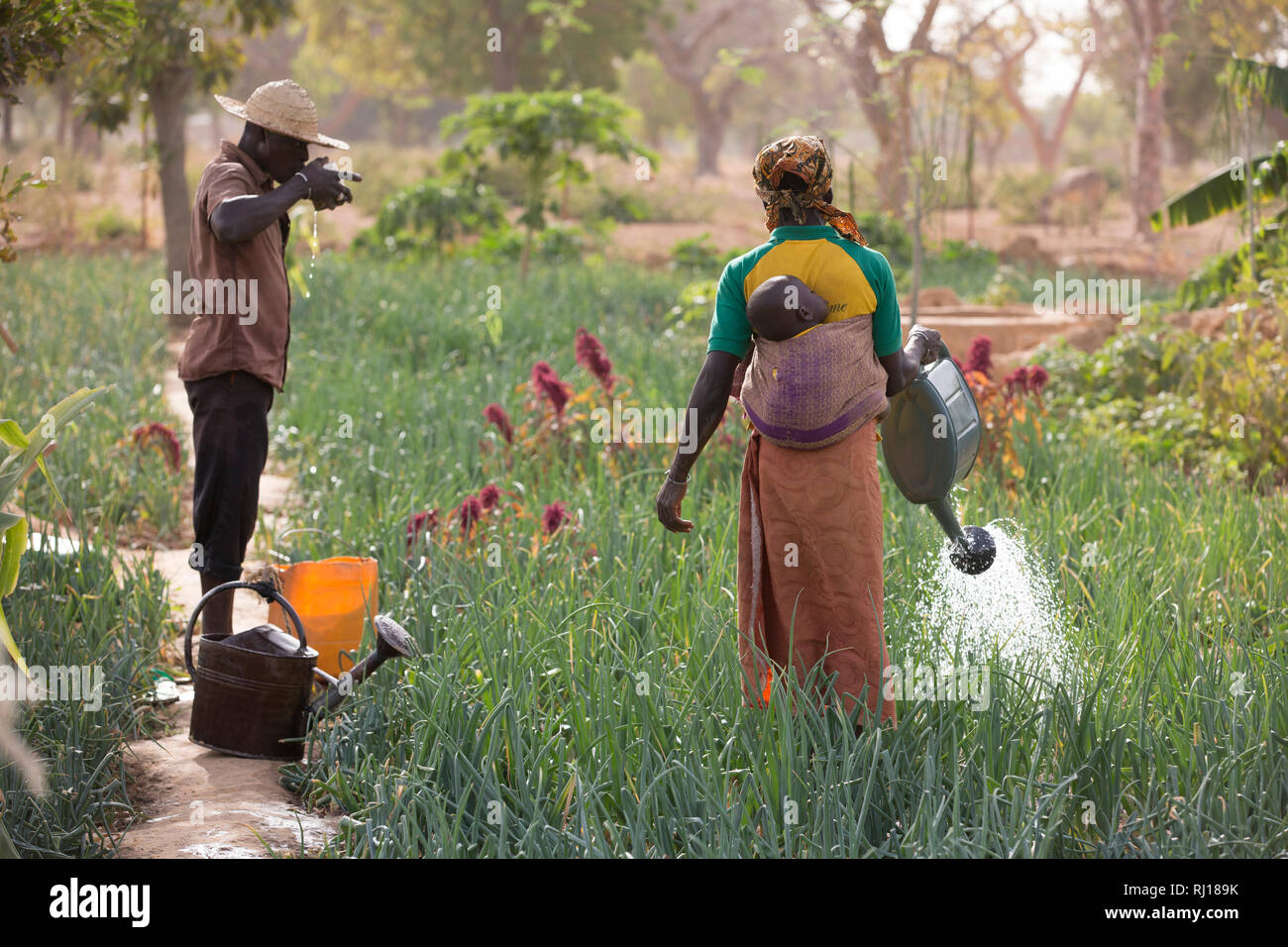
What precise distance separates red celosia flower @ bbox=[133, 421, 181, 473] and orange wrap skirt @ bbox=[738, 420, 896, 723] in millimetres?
3310

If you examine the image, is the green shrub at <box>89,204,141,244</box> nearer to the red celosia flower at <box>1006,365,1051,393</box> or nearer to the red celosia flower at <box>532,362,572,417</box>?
the red celosia flower at <box>532,362,572,417</box>

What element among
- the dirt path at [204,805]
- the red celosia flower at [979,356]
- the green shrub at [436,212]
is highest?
the green shrub at [436,212]

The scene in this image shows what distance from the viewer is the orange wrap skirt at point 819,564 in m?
2.80

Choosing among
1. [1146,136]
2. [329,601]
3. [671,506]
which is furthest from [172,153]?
[1146,136]

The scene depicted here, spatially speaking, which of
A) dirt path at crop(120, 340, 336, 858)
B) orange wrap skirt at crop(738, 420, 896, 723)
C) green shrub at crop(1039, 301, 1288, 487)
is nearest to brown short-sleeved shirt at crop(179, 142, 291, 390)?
dirt path at crop(120, 340, 336, 858)

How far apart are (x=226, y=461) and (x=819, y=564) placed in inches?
68.8

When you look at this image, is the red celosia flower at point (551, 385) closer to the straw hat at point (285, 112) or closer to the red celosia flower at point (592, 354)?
the red celosia flower at point (592, 354)

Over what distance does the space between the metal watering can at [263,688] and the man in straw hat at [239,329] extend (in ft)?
1.16

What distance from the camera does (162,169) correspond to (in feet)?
34.5

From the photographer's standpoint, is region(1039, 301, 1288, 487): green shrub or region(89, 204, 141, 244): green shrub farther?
region(89, 204, 141, 244): green shrub

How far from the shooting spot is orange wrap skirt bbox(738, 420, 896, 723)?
Answer: 9.20ft

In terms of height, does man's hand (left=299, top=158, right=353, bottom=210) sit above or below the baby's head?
above

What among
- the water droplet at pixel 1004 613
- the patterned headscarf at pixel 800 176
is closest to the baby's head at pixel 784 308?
the patterned headscarf at pixel 800 176
